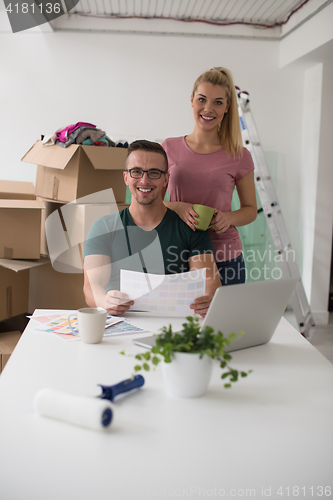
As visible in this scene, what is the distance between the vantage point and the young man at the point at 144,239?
163cm

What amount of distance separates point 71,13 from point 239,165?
7.93 feet

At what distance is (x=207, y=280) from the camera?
1557 millimetres

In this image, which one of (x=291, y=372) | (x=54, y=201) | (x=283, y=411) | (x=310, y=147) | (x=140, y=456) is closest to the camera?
(x=140, y=456)

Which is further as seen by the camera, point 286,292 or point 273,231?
point 273,231

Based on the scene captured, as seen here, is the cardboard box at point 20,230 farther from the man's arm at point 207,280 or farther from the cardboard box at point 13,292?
the man's arm at point 207,280

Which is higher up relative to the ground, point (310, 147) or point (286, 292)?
point (310, 147)

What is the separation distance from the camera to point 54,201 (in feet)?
8.50

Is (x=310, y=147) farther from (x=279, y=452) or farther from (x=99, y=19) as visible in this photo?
(x=279, y=452)

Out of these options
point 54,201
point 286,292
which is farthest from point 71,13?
point 286,292

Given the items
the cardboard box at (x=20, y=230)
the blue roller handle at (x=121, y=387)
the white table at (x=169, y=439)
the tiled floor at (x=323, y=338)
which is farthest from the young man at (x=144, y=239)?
the tiled floor at (x=323, y=338)

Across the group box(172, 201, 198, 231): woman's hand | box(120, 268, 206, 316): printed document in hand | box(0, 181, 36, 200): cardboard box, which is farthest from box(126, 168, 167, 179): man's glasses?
box(0, 181, 36, 200): cardboard box

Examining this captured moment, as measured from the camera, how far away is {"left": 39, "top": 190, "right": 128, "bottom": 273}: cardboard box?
246 centimetres

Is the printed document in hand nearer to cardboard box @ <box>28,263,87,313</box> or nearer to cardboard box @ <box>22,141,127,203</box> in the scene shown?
cardboard box @ <box>22,141,127,203</box>

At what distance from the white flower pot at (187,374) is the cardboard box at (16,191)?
7.35 ft
